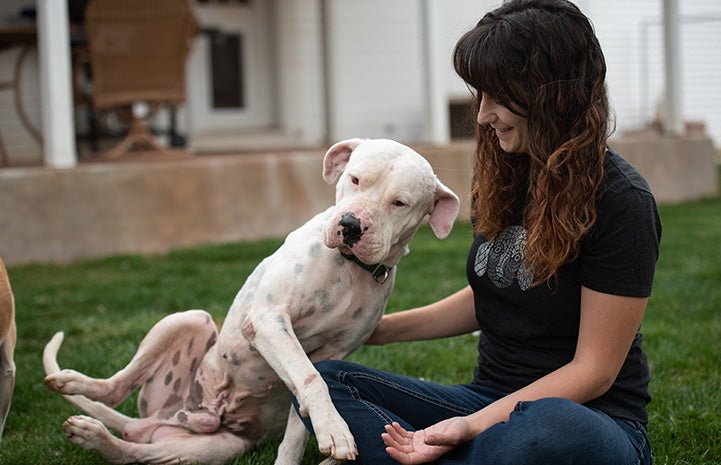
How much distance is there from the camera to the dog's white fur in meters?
2.83

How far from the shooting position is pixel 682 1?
53.7 ft

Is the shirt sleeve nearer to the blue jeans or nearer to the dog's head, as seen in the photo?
the blue jeans

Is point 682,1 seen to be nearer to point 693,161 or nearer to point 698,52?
point 698,52

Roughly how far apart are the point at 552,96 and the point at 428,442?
103cm

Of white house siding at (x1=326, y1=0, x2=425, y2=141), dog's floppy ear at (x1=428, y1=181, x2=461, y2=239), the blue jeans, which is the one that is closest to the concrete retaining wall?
white house siding at (x1=326, y1=0, x2=425, y2=141)

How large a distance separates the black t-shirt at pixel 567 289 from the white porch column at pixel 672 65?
951 centimetres

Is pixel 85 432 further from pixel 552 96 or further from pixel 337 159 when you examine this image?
pixel 552 96

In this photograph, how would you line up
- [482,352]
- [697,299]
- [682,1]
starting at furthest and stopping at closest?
[682,1], [697,299], [482,352]

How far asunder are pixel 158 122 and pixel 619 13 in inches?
296

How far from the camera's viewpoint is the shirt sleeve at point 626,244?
264 centimetres

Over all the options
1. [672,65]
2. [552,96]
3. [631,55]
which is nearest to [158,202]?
[552,96]

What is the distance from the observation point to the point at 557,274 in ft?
→ 9.14

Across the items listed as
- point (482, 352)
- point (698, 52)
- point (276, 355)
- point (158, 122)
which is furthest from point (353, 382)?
point (698, 52)

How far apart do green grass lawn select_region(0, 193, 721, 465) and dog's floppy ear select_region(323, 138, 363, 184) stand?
100cm
